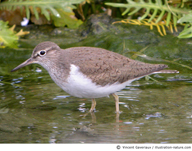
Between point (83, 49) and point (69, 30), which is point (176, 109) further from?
point (69, 30)

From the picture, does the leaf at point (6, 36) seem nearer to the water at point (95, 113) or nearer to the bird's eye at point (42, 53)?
the water at point (95, 113)

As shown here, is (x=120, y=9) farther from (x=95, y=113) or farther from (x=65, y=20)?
(x=95, y=113)

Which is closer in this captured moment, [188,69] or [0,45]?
[188,69]

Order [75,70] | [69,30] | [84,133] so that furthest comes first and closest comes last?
[69,30]
[75,70]
[84,133]

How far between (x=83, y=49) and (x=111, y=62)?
471 millimetres

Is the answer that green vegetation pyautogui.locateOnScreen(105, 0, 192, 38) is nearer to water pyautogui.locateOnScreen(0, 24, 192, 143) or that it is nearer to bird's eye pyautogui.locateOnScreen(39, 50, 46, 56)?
water pyautogui.locateOnScreen(0, 24, 192, 143)

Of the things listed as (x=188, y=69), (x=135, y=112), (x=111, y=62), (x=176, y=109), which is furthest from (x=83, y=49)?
(x=188, y=69)

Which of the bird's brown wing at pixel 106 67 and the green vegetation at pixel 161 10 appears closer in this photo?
the bird's brown wing at pixel 106 67

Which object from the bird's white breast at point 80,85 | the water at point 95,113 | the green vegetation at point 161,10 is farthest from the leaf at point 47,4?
the bird's white breast at point 80,85

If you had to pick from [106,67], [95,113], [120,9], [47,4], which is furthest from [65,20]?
[95,113]

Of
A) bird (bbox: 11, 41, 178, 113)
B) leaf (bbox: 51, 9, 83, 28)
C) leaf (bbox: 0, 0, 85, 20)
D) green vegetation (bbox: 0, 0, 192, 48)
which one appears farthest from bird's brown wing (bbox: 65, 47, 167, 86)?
leaf (bbox: 51, 9, 83, 28)

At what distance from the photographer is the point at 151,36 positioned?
7.60 metres

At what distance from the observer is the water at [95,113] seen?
4.09 meters

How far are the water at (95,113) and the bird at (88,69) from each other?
34cm
